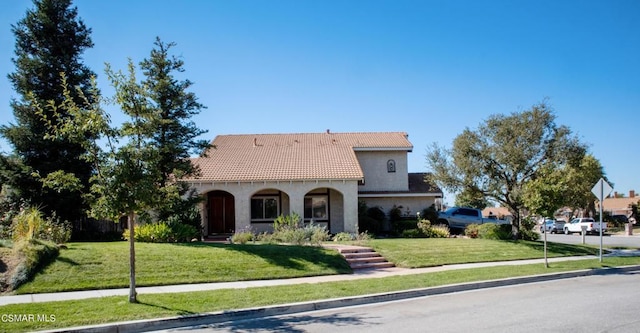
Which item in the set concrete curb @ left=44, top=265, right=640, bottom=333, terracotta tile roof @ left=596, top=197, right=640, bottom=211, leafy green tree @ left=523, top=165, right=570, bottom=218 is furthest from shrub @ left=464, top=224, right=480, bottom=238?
terracotta tile roof @ left=596, top=197, right=640, bottom=211

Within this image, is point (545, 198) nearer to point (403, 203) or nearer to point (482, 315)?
point (482, 315)

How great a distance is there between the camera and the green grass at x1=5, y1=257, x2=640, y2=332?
8.19m

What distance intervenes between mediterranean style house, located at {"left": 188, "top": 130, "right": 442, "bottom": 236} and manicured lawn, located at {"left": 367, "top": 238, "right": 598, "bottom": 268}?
4419 mm

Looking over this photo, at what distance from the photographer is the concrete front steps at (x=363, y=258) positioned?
51.4ft

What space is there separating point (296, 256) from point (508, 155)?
12.1 m

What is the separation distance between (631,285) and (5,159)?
76.6 ft

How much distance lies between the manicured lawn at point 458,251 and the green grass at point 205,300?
2.88 metres

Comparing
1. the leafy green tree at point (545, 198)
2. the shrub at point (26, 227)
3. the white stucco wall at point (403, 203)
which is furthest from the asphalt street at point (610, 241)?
the shrub at point (26, 227)

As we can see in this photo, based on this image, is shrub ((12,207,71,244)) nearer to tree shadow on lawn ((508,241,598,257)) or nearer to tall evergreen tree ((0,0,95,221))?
tall evergreen tree ((0,0,95,221))

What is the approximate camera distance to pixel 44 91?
64.9ft

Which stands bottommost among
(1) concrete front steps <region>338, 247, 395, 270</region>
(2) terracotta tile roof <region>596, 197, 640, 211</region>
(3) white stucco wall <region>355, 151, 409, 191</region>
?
(2) terracotta tile roof <region>596, 197, 640, 211</region>

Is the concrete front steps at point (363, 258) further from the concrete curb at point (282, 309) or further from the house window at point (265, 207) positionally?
the house window at point (265, 207)

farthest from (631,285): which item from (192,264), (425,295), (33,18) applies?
(33,18)

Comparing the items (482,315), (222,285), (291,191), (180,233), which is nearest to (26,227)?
(180,233)
